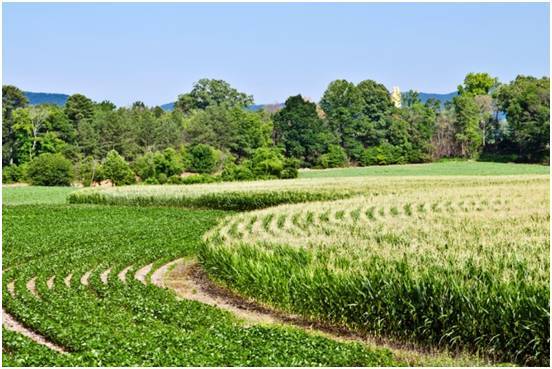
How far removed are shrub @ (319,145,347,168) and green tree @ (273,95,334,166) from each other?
83.5 inches

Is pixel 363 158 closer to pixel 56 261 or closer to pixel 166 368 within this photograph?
pixel 56 261

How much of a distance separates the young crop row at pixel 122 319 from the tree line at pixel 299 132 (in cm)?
6006

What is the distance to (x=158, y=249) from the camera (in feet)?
86.7

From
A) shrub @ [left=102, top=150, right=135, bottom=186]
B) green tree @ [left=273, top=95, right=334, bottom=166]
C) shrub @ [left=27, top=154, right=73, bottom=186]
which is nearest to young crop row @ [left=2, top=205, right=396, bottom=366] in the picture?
shrub @ [left=102, top=150, right=135, bottom=186]

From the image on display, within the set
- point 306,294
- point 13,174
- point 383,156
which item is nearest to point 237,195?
point 306,294

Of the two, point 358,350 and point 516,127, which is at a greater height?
point 516,127

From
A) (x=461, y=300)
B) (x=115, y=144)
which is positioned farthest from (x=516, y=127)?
(x=461, y=300)

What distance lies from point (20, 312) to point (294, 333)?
21.1 feet

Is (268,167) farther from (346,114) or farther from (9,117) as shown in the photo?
(9,117)

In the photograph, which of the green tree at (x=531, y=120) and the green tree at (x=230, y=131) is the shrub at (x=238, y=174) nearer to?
the green tree at (x=230, y=131)

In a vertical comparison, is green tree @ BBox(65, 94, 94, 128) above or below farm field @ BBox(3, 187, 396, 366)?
above

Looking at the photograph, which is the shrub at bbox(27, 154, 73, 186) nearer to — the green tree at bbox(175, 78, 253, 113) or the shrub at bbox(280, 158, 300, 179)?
the shrub at bbox(280, 158, 300, 179)

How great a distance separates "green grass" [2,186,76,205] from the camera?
58.7 m

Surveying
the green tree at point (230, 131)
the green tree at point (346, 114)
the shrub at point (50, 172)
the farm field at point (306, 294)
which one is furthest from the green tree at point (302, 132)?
the farm field at point (306, 294)
